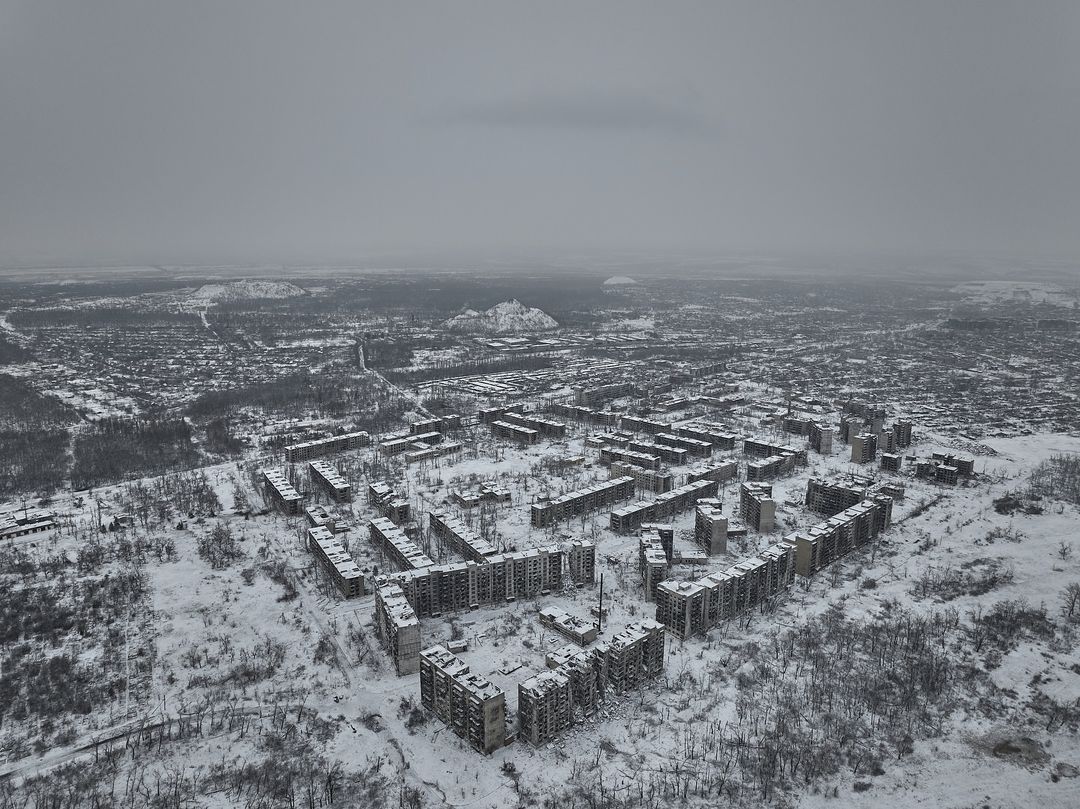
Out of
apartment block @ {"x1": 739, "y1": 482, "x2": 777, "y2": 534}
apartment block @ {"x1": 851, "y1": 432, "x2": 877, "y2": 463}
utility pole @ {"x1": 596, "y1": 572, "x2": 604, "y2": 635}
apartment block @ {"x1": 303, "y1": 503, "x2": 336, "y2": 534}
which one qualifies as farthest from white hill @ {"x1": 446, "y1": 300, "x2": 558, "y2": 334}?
utility pole @ {"x1": 596, "y1": 572, "x2": 604, "y2": 635}

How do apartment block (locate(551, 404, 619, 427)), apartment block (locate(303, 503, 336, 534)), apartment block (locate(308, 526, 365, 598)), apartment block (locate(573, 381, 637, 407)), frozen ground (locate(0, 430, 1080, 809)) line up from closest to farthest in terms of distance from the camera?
1. frozen ground (locate(0, 430, 1080, 809))
2. apartment block (locate(308, 526, 365, 598))
3. apartment block (locate(303, 503, 336, 534))
4. apartment block (locate(551, 404, 619, 427))
5. apartment block (locate(573, 381, 637, 407))

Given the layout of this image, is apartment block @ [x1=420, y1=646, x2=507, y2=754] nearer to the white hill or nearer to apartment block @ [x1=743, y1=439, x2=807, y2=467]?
apartment block @ [x1=743, y1=439, x2=807, y2=467]

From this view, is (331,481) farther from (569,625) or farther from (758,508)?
(758,508)

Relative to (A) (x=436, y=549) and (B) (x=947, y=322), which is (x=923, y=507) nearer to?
(A) (x=436, y=549)

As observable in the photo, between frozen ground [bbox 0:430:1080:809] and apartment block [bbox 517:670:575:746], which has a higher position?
apartment block [bbox 517:670:575:746]

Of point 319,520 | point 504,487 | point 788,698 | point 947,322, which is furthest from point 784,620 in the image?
point 947,322

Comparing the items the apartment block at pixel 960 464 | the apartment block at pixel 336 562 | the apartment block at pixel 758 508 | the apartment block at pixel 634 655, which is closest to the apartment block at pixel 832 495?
the apartment block at pixel 758 508
